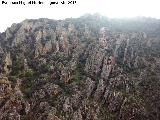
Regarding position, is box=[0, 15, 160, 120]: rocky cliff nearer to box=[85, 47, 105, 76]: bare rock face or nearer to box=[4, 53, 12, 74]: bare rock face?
box=[85, 47, 105, 76]: bare rock face

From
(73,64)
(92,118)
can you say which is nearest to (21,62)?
(73,64)

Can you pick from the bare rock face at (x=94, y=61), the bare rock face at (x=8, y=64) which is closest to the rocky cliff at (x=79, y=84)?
the bare rock face at (x=94, y=61)

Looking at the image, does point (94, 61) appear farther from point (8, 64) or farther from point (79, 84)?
point (8, 64)

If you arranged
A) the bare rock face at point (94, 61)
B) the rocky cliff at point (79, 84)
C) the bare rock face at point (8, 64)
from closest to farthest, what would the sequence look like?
the rocky cliff at point (79, 84), the bare rock face at point (8, 64), the bare rock face at point (94, 61)

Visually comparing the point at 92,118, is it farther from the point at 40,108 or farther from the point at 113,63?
the point at 113,63

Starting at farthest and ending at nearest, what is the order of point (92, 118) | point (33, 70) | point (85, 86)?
1. point (33, 70)
2. point (85, 86)
3. point (92, 118)

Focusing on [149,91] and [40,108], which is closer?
[40,108]

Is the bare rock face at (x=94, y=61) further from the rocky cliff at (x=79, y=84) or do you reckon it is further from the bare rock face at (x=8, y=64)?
the bare rock face at (x=8, y=64)

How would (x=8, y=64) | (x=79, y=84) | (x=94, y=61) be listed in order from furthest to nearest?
(x=94, y=61), (x=8, y=64), (x=79, y=84)

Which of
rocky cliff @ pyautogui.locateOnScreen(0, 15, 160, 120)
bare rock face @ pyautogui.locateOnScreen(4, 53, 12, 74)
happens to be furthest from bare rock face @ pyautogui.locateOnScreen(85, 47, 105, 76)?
bare rock face @ pyautogui.locateOnScreen(4, 53, 12, 74)

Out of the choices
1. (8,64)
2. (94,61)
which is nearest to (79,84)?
(94,61)

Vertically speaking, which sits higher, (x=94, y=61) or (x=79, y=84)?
(x=94, y=61)
